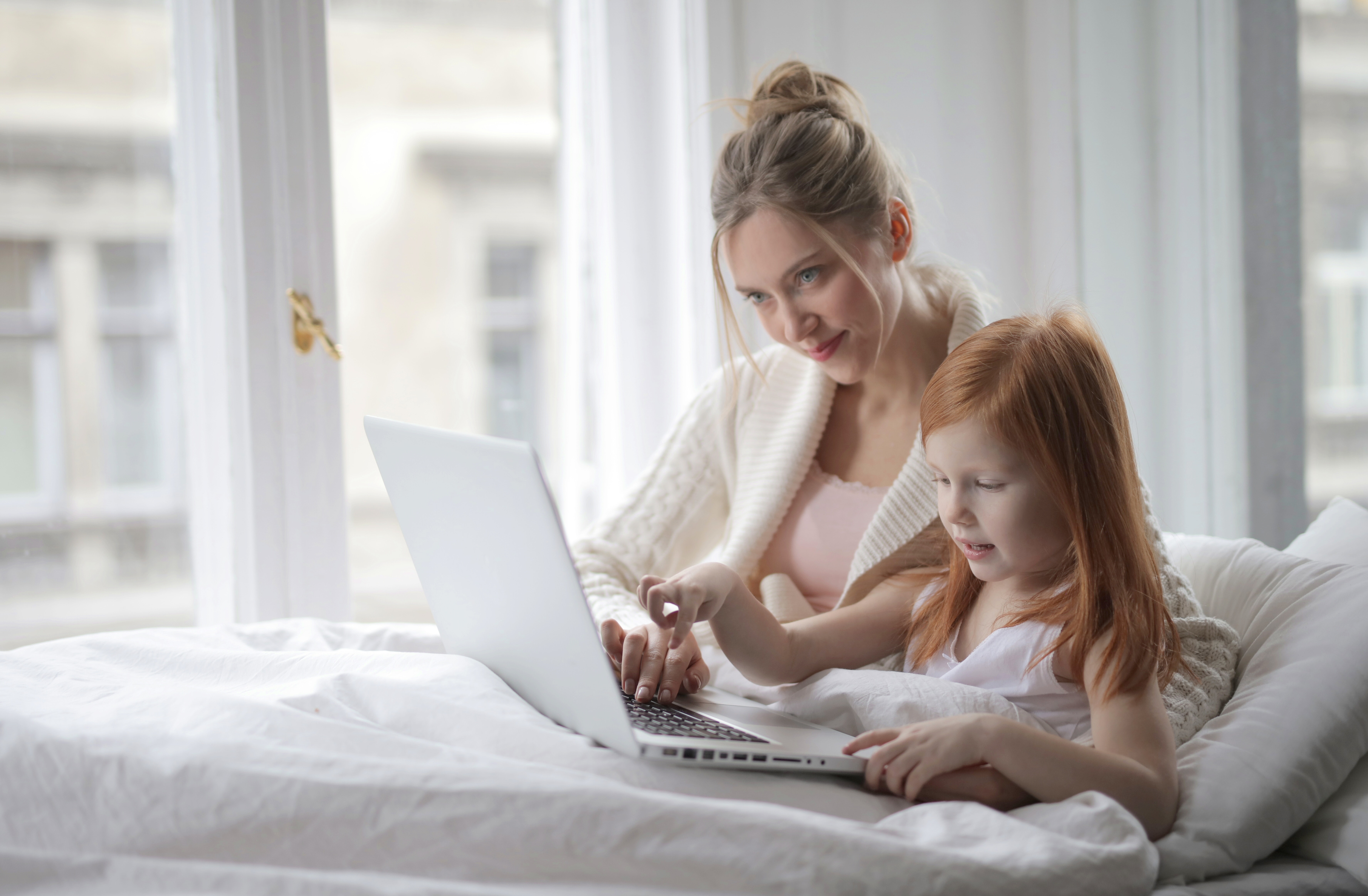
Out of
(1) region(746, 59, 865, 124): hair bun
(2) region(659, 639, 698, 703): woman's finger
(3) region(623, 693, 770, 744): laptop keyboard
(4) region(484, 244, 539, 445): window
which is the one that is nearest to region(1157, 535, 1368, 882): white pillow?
(3) region(623, 693, 770, 744): laptop keyboard

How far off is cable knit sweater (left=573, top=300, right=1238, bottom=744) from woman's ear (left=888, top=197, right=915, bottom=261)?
10cm

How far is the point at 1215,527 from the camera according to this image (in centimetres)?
202

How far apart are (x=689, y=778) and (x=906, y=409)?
65 centimetres

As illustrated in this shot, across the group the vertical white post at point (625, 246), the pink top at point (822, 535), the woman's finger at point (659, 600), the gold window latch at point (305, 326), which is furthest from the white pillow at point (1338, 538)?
the gold window latch at point (305, 326)

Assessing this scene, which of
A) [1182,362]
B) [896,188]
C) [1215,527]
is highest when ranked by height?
[896,188]

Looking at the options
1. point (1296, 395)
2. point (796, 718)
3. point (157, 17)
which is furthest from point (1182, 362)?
point (157, 17)

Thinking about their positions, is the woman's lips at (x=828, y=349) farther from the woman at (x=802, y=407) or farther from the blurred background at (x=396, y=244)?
the blurred background at (x=396, y=244)

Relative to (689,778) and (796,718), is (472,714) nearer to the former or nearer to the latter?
(689,778)

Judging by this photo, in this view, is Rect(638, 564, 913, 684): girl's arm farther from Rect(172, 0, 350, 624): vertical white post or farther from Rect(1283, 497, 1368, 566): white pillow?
Rect(172, 0, 350, 624): vertical white post

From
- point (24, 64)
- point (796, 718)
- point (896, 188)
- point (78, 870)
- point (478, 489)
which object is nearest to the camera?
point (78, 870)

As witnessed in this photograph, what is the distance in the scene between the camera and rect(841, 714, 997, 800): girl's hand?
2.46 feet

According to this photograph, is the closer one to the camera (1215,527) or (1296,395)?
(1296,395)

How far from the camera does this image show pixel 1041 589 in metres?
0.95

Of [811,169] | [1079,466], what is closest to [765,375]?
[811,169]
